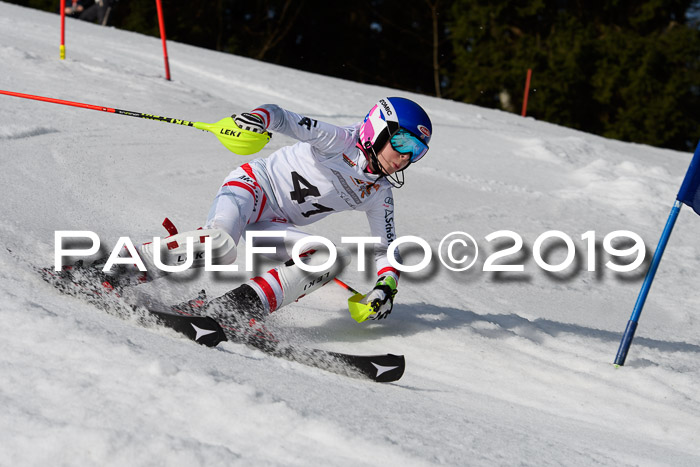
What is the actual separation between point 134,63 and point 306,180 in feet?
25.8

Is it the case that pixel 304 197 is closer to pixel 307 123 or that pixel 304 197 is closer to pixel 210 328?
pixel 307 123

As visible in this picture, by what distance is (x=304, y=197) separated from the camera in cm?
418

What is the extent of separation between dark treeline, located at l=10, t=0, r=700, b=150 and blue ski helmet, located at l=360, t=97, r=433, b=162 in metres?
17.8

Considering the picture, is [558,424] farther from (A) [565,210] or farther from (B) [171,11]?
(B) [171,11]

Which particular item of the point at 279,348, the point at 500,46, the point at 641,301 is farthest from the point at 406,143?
the point at 500,46

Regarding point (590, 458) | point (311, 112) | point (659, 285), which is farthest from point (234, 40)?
point (590, 458)

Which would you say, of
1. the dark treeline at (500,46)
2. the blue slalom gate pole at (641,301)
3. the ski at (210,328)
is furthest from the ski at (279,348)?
the dark treeline at (500,46)

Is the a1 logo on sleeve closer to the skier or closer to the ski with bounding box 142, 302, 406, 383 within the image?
the skier

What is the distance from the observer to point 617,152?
36.2 ft

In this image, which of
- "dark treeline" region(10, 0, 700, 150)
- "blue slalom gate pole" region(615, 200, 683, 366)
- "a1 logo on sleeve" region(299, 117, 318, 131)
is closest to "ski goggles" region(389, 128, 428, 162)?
"a1 logo on sleeve" region(299, 117, 318, 131)

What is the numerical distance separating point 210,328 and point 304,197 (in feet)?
4.03

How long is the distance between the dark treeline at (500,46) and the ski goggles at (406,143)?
17804 millimetres

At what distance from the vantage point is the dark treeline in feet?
66.8

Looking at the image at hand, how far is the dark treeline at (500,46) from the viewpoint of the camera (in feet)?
66.8
